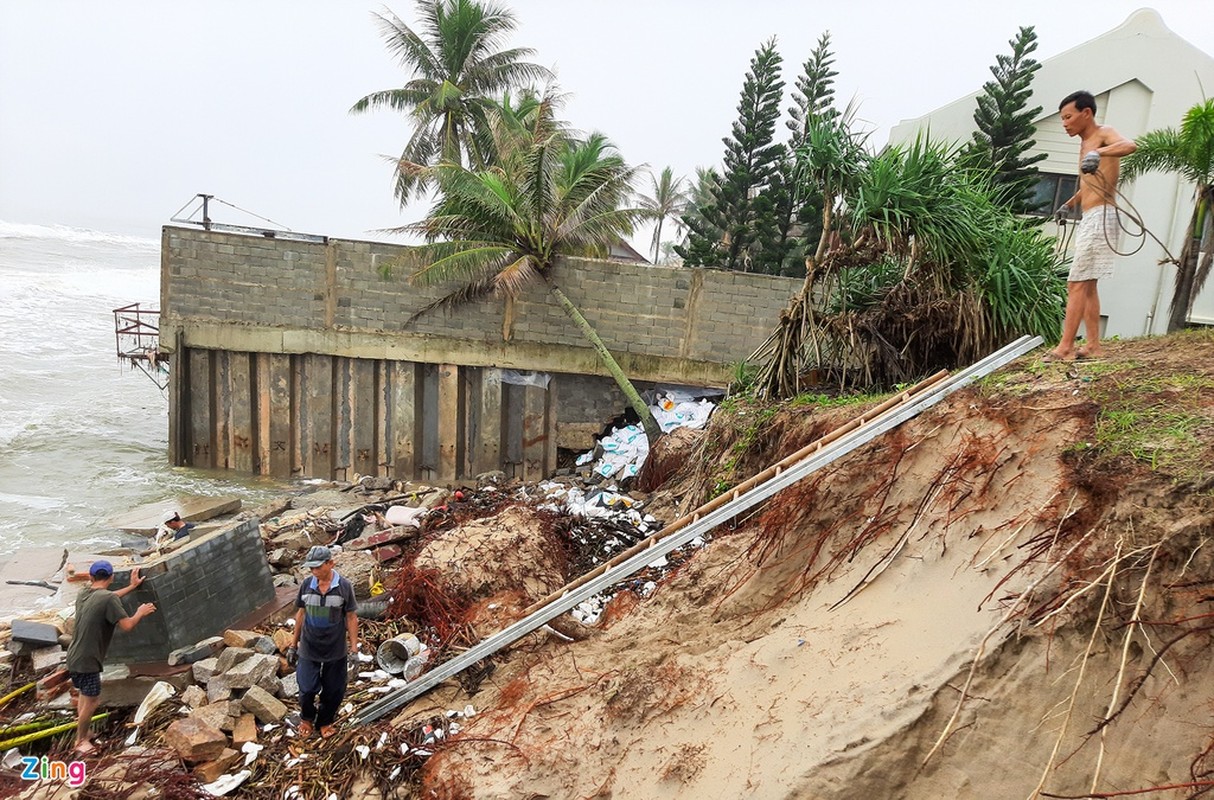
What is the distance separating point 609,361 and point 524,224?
95.9 inches

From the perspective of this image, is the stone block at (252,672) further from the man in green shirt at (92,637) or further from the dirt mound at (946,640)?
the dirt mound at (946,640)

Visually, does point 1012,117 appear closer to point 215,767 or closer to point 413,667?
point 413,667

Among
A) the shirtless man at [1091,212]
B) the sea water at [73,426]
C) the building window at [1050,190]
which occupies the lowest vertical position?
the sea water at [73,426]

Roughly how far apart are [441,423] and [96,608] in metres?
6.99

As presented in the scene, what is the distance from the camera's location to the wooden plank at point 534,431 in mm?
11438

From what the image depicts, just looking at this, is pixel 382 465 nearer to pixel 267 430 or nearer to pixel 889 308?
→ pixel 267 430

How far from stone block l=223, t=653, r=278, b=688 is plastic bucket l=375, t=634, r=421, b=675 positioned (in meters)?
0.71

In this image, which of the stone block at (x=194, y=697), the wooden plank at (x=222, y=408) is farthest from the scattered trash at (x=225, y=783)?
the wooden plank at (x=222, y=408)

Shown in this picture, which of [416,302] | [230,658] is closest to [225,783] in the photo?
[230,658]

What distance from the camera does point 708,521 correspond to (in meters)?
4.26

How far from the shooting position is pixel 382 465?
1150 cm

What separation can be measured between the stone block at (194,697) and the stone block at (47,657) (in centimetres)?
133

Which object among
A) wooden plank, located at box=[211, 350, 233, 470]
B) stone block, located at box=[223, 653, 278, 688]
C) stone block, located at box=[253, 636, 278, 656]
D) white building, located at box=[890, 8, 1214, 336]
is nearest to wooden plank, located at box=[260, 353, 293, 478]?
wooden plank, located at box=[211, 350, 233, 470]

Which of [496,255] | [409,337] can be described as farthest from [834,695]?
[409,337]
